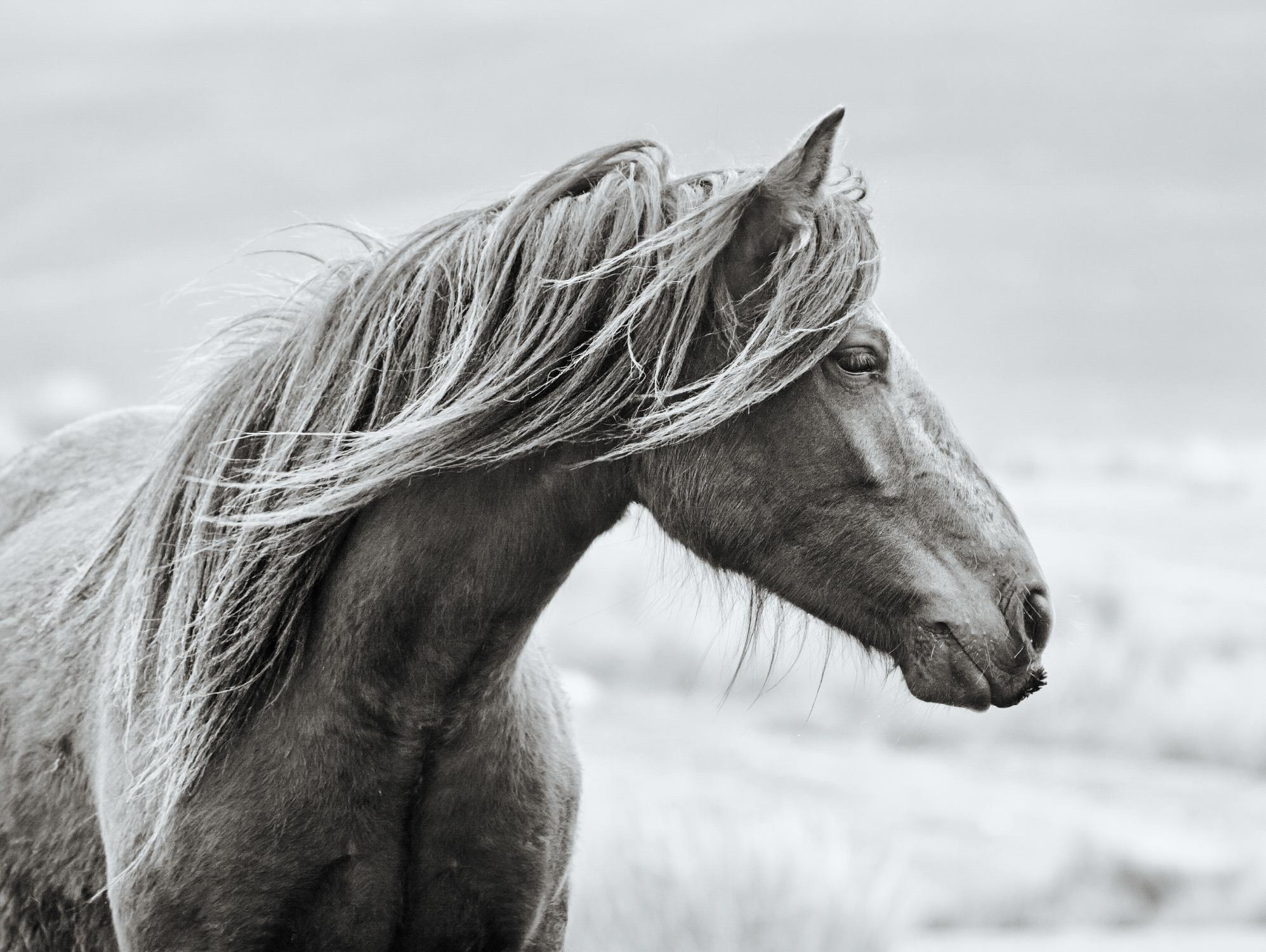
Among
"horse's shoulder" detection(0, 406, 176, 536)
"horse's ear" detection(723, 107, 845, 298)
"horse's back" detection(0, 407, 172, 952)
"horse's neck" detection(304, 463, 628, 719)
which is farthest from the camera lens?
"horse's shoulder" detection(0, 406, 176, 536)

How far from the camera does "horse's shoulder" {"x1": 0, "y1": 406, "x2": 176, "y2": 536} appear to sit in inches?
122

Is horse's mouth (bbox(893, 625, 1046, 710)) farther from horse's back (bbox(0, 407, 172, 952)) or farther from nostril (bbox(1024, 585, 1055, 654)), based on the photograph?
horse's back (bbox(0, 407, 172, 952))

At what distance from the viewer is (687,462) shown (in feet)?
6.63

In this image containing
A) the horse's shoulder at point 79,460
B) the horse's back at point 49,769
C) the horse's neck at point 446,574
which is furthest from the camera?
the horse's shoulder at point 79,460

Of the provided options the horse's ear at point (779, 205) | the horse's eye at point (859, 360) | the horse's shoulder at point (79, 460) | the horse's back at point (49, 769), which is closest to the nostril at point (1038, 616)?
the horse's eye at point (859, 360)

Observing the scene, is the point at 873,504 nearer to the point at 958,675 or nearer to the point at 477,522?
the point at 958,675

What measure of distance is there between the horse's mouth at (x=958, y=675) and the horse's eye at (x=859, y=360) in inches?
15.5

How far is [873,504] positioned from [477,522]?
1.95ft

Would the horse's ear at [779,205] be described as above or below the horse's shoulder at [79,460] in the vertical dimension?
above

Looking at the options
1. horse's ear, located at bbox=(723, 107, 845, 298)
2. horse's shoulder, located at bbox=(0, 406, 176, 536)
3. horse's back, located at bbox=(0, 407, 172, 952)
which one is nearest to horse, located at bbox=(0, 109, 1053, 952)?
horse's ear, located at bbox=(723, 107, 845, 298)

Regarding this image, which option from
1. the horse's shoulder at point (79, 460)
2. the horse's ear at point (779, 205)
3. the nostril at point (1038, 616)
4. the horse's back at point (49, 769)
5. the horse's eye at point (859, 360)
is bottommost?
the horse's back at point (49, 769)

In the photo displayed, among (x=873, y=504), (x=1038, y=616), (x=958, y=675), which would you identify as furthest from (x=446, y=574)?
(x=1038, y=616)

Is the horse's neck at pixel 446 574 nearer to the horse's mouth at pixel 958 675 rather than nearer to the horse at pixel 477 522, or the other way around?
the horse at pixel 477 522

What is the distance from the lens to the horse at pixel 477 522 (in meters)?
1.97
